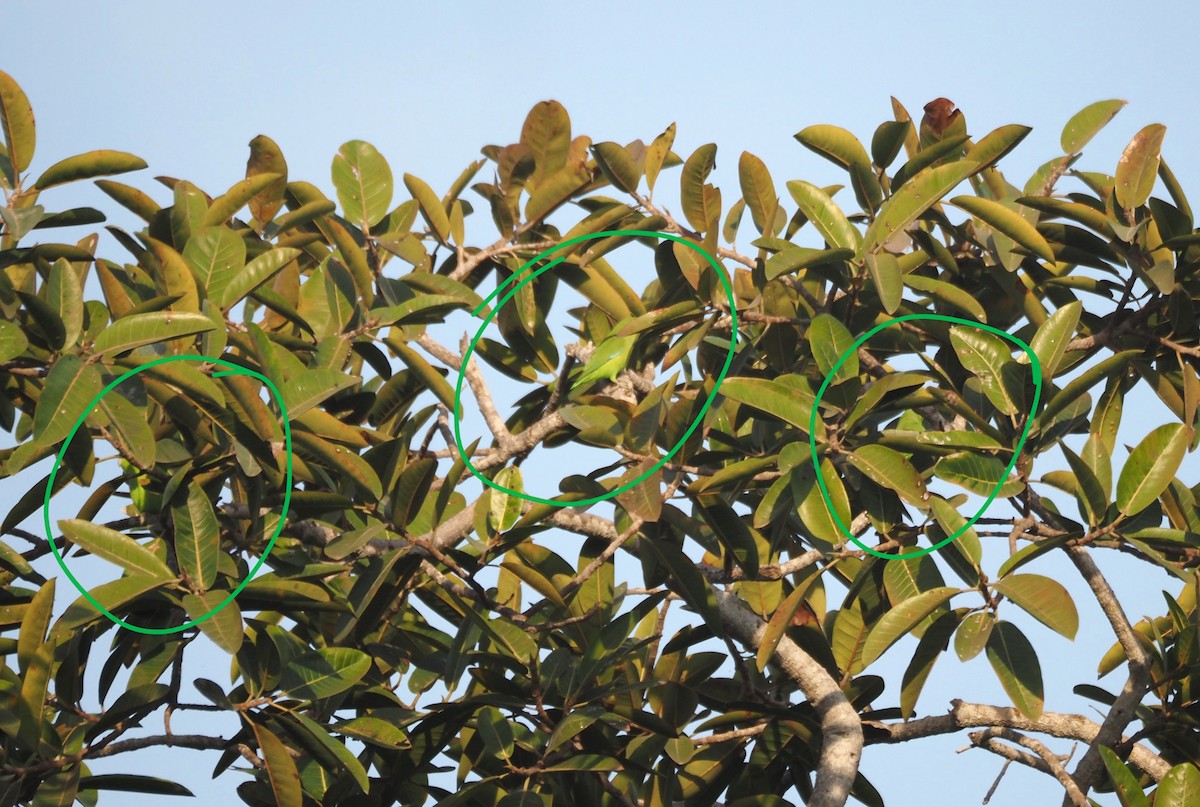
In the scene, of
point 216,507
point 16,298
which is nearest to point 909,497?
point 216,507

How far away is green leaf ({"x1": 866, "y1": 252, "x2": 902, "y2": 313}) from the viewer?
217 cm

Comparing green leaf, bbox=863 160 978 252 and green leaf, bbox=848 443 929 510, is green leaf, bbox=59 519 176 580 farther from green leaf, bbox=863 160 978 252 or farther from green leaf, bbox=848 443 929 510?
green leaf, bbox=863 160 978 252

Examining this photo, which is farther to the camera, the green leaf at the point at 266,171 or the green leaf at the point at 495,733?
the green leaf at the point at 266,171

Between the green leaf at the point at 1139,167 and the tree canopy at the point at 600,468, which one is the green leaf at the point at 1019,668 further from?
the green leaf at the point at 1139,167

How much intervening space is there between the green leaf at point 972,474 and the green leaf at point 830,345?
0.74ft

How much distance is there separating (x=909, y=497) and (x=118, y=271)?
160 cm

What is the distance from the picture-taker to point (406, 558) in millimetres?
2301

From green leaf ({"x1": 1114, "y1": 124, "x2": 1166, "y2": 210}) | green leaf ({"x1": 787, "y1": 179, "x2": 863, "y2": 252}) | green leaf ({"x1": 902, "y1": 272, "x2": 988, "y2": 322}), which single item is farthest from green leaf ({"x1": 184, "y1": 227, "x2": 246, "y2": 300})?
green leaf ({"x1": 1114, "y1": 124, "x2": 1166, "y2": 210})

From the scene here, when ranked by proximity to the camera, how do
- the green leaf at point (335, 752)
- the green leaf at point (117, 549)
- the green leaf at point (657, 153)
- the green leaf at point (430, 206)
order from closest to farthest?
the green leaf at point (117, 549) → the green leaf at point (335, 752) → the green leaf at point (657, 153) → the green leaf at point (430, 206)

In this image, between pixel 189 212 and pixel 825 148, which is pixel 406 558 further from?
pixel 825 148

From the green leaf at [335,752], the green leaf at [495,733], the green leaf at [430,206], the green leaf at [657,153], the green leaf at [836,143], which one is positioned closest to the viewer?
the green leaf at [335,752]

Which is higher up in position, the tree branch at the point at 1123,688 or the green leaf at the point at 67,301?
the green leaf at the point at 67,301

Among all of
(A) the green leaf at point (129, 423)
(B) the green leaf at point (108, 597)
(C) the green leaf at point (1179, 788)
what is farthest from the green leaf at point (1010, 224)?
(B) the green leaf at point (108, 597)

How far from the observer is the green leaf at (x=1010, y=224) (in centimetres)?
239
